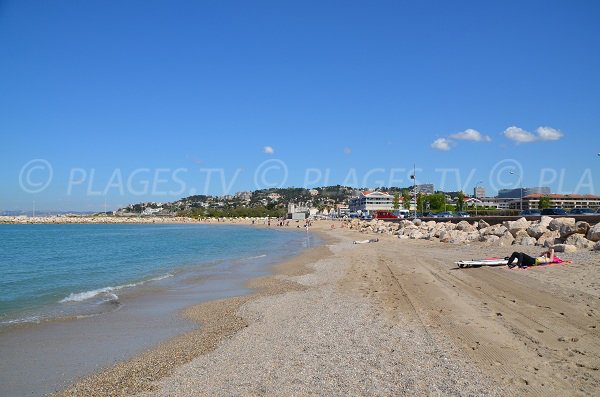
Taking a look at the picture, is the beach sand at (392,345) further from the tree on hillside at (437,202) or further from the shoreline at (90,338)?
the tree on hillside at (437,202)

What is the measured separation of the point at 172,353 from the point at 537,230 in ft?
70.6

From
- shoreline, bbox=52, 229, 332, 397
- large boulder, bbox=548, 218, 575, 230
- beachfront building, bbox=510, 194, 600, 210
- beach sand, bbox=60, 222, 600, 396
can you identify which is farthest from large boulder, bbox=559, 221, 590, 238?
beachfront building, bbox=510, 194, 600, 210

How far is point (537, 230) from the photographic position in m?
23.7

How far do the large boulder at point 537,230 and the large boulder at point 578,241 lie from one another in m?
3.87

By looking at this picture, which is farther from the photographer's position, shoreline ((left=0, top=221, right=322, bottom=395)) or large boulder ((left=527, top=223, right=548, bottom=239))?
large boulder ((left=527, top=223, right=548, bottom=239))

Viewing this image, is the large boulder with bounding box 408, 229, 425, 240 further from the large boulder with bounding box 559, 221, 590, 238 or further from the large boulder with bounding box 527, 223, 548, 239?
the large boulder with bounding box 559, 221, 590, 238

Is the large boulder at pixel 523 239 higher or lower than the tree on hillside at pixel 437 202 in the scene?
lower

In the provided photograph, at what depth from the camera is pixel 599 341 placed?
708 cm

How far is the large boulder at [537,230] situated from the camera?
2359 centimetres

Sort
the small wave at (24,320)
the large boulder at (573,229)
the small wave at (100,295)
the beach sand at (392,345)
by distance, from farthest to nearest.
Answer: the large boulder at (573,229) → the small wave at (100,295) → the small wave at (24,320) → the beach sand at (392,345)

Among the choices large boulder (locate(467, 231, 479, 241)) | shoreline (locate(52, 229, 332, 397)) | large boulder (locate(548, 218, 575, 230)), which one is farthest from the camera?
large boulder (locate(467, 231, 479, 241))

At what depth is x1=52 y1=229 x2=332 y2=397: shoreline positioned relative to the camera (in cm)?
626

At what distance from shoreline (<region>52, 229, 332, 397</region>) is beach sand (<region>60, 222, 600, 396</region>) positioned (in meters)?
0.03

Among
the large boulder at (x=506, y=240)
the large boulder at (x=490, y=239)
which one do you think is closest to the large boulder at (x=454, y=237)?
the large boulder at (x=490, y=239)
